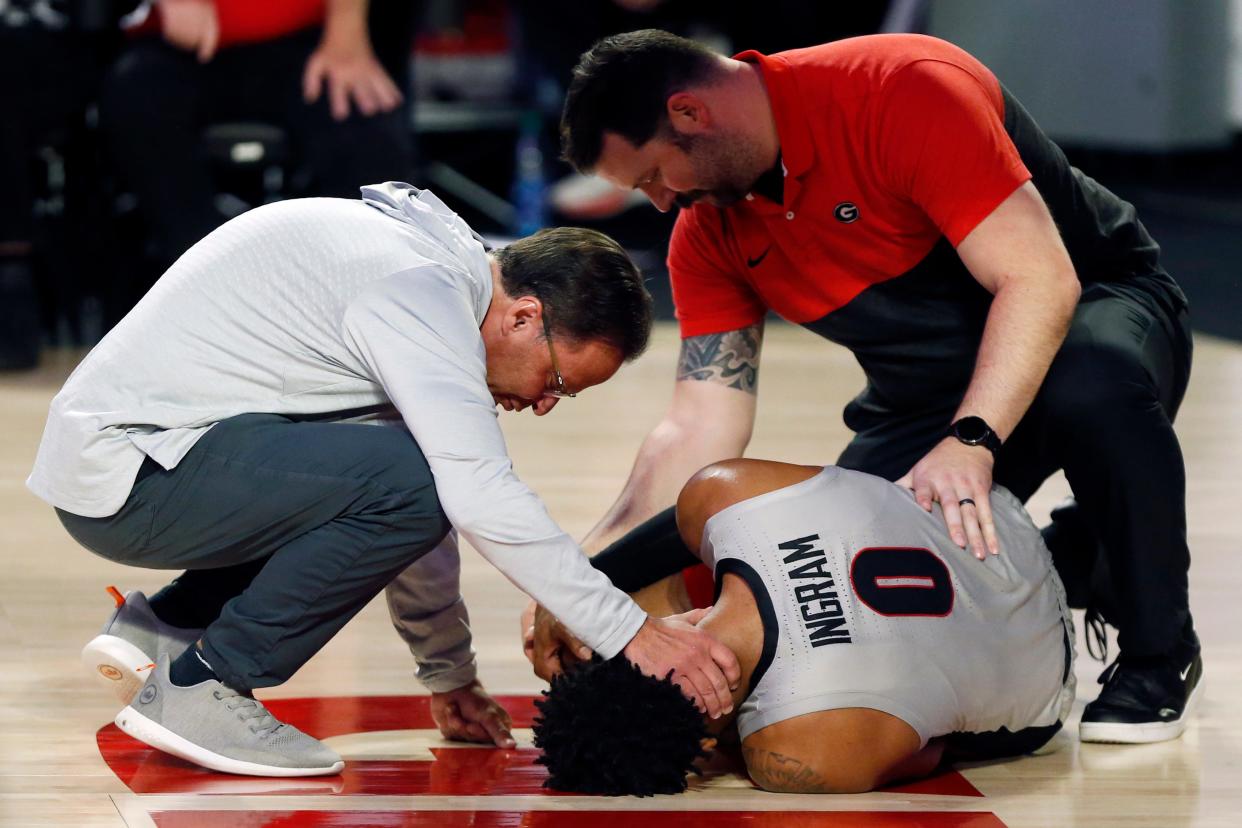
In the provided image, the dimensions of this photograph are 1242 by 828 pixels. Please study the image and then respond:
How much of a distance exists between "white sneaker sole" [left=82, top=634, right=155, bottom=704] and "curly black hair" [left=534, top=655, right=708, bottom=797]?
0.58m

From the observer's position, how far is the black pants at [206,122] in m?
4.88

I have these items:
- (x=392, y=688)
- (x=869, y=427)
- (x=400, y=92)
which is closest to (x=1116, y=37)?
(x=400, y=92)

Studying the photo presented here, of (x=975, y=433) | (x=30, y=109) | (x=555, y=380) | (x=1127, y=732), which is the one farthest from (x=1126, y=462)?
(x=30, y=109)

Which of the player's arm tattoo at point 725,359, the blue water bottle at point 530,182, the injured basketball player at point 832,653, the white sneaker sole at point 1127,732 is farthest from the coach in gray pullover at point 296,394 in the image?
the blue water bottle at point 530,182

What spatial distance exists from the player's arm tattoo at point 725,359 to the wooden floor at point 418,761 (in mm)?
503

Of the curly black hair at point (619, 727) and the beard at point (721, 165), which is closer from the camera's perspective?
the curly black hair at point (619, 727)

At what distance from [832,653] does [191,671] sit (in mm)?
752

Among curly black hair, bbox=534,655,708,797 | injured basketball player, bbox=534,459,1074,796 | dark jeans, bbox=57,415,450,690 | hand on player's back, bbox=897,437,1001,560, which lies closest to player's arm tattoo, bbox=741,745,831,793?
injured basketball player, bbox=534,459,1074,796

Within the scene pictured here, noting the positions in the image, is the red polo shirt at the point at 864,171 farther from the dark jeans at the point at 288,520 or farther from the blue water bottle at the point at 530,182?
the blue water bottle at the point at 530,182

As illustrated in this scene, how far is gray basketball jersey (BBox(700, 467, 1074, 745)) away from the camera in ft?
6.55

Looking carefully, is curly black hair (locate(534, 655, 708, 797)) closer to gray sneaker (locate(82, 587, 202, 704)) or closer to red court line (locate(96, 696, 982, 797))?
red court line (locate(96, 696, 982, 797))

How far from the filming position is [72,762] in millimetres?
2170

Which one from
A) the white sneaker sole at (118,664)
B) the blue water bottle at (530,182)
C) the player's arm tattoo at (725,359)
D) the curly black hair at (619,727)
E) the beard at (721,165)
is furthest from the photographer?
the blue water bottle at (530,182)

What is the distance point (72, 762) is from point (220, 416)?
0.45 metres
